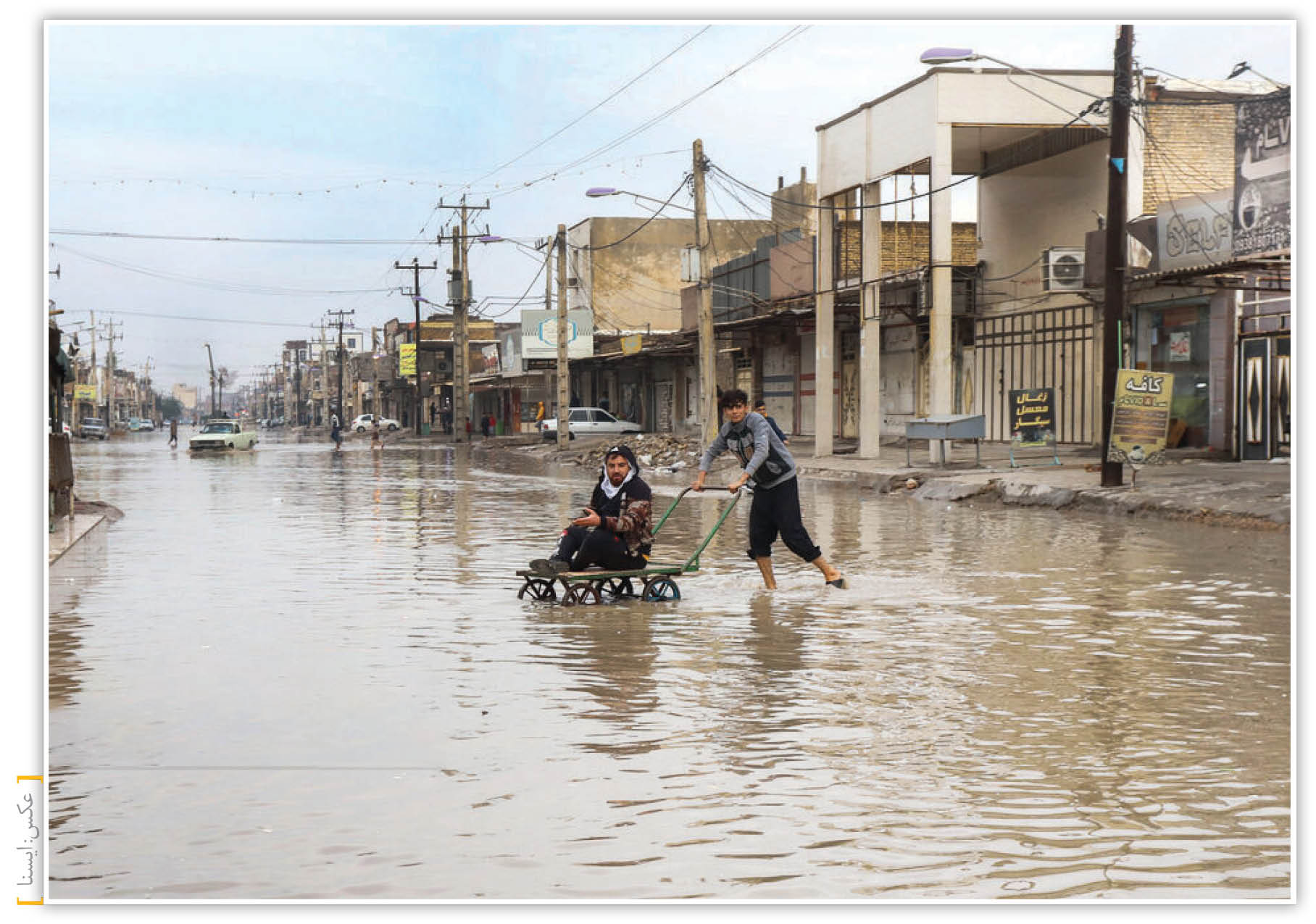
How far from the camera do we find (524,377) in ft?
269

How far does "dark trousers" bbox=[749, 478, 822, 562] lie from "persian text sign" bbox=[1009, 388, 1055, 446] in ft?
55.3

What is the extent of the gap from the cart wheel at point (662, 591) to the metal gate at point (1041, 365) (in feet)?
72.8

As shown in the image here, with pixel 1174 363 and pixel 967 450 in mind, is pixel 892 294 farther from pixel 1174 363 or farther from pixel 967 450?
pixel 1174 363

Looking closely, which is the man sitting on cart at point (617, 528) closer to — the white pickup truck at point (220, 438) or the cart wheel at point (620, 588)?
the cart wheel at point (620, 588)

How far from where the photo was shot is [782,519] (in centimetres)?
1212

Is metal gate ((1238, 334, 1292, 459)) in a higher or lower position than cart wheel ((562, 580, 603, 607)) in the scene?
higher

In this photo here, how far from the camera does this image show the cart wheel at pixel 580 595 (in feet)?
37.8

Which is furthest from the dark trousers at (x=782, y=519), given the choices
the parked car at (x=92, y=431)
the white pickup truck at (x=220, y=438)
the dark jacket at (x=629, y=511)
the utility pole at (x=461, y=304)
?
the parked car at (x=92, y=431)

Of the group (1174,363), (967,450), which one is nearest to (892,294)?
(967,450)

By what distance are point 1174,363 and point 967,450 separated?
6336mm

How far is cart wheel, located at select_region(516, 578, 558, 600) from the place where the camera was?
11703 millimetres

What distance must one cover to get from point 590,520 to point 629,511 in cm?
37

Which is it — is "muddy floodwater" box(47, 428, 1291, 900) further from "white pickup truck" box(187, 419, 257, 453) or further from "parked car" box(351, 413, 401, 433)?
"parked car" box(351, 413, 401, 433)

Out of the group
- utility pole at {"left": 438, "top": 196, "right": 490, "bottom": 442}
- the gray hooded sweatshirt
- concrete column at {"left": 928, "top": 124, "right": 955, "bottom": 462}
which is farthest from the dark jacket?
utility pole at {"left": 438, "top": 196, "right": 490, "bottom": 442}
